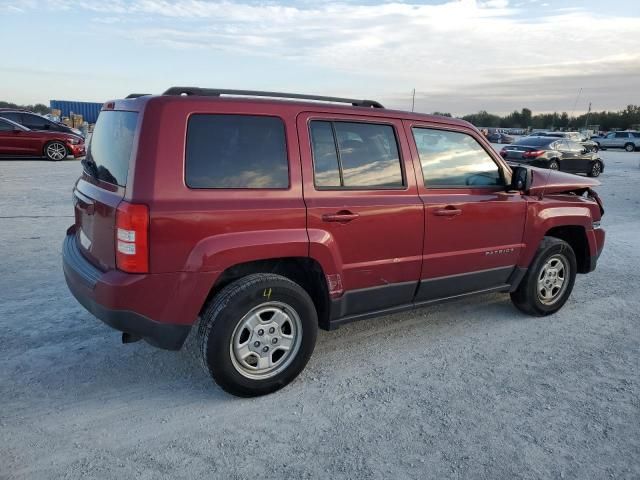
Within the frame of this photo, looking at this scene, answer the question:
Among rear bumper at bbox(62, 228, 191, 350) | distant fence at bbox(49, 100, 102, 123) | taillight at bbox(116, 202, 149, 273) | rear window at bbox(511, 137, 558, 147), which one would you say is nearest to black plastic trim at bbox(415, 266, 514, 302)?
rear bumper at bbox(62, 228, 191, 350)

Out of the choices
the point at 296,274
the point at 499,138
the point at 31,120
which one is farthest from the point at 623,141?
the point at 296,274

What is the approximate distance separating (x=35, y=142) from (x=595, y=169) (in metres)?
20.3

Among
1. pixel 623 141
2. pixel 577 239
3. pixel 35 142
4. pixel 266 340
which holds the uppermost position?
pixel 623 141

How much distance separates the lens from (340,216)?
334 centimetres

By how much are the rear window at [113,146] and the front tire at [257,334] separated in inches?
36.4

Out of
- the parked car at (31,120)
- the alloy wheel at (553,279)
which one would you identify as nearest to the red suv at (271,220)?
the alloy wheel at (553,279)

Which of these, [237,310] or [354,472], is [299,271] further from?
[354,472]

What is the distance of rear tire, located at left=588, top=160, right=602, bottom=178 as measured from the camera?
19953 mm

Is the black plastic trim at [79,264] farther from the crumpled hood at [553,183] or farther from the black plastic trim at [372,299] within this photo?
the crumpled hood at [553,183]

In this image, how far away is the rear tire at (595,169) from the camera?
19953 millimetres

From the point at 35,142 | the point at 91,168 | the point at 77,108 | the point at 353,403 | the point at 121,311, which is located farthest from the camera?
the point at 77,108

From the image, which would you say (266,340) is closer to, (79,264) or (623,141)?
(79,264)

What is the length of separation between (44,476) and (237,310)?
4.08ft

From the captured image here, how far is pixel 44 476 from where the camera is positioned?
246 centimetres
